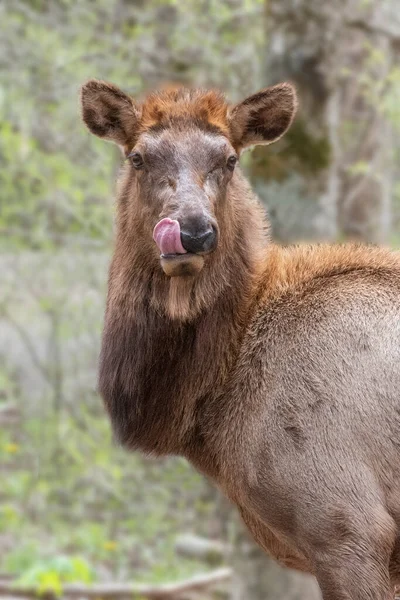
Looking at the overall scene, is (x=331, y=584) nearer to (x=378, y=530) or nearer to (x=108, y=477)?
(x=378, y=530)

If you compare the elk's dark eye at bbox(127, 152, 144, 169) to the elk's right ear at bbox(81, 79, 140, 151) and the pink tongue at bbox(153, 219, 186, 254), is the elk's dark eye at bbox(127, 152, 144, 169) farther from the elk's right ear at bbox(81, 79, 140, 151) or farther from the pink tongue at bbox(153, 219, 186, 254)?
the pink tongue at bbox(153, 219, 186, 254)

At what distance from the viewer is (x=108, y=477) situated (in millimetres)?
13273

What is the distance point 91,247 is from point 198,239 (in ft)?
26.3

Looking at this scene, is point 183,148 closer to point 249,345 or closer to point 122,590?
point 249,345

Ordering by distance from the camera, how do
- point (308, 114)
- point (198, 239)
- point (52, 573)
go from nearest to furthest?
point (198, 239)
point (308, 114)
point (52, 573)

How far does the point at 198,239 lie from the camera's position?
4.72m

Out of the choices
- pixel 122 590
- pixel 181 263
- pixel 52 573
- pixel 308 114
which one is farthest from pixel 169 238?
pixel 122 590

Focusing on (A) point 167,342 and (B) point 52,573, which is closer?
(A) point 167,342

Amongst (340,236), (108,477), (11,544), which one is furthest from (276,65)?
(11,544)

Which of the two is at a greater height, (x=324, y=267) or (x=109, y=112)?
(x=109, y=112)

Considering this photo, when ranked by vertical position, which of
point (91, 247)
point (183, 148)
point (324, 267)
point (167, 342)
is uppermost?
point (183, 148)

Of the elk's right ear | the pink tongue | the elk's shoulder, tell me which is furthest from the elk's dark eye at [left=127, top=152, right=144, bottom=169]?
the elk's shoulder

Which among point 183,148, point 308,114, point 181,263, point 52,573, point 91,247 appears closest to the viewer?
point 181,263

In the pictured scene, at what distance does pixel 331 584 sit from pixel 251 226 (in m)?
2.05
